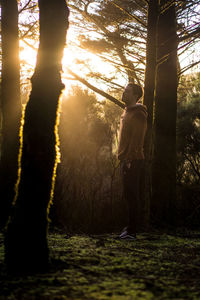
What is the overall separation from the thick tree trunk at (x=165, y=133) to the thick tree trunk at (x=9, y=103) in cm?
246

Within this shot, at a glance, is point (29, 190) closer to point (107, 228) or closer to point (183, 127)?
point (107, 228)

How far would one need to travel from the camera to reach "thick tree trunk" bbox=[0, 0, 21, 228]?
4879 mm

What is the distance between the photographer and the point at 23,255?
2295mm

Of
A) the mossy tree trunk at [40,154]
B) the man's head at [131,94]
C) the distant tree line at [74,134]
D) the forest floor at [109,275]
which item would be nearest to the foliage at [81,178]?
the distant tree line at [74,134]

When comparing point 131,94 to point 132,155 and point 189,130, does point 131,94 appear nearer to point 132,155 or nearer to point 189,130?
point 132,155

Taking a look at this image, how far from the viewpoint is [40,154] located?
239 cm

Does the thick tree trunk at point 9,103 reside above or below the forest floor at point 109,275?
above

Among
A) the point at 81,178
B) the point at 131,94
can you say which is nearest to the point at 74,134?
the point at 81,178

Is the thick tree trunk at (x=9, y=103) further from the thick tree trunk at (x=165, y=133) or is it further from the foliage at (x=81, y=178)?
the thick tree trunk at (x=165, y=133)

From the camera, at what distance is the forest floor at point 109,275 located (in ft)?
6.38

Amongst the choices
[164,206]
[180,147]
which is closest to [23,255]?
[164,206]

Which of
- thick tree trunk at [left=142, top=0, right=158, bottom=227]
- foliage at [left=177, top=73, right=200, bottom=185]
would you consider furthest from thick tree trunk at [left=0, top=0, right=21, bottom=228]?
foliage at [left=177, top=73, right=200, bottom=185]

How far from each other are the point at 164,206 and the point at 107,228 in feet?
3.74

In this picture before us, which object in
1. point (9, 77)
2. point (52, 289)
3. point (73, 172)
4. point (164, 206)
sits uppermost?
point (9, 77)
